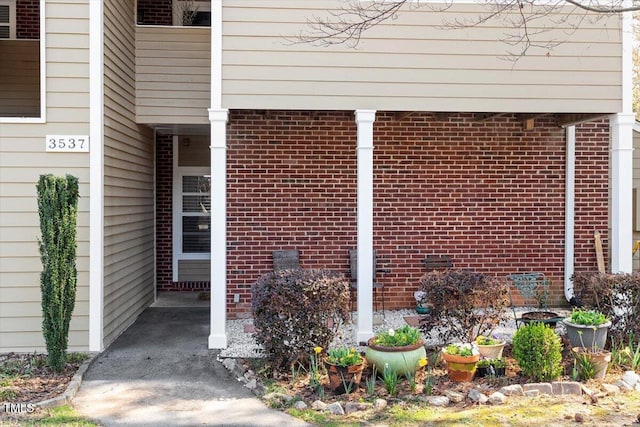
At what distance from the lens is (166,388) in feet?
16.8

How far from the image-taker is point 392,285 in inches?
319

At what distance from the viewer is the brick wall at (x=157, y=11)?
8.88 m

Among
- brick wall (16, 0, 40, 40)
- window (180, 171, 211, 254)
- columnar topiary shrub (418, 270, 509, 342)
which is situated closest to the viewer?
columnar topiary shrub (418, 270, 509, 342)

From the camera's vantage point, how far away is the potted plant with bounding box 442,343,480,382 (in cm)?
496

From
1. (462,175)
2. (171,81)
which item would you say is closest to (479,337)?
(462,175)

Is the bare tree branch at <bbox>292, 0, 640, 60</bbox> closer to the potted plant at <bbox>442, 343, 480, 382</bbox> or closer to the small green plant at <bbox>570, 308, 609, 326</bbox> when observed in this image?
the small green plant at <bbox>570, 308, 609, 326</bbox>

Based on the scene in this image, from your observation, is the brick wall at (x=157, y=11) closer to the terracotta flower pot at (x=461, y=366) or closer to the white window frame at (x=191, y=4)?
the white window frame at (x=191, y=4)

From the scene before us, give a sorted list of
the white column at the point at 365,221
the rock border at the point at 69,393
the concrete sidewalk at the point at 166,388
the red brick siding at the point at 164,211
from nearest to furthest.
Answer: the concrete sidewalk at the point at 166,388 < the rock border at the point at 69,393 < the white column at the point at 365,221 < the red brick siding at the point at 164,211

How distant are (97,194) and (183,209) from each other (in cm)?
338

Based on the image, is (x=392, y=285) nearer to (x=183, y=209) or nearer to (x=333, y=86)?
(x=333, y=86)

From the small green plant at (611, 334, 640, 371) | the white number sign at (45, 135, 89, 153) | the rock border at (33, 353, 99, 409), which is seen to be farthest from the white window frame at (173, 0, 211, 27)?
the small green plant at (611, 334, 640, 371)

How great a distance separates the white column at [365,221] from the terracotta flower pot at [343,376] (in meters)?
1.44

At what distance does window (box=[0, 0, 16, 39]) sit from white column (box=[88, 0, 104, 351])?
4.03 meters

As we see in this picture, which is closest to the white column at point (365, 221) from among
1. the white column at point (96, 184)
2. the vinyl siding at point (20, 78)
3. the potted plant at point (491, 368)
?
the potted plant at point (491, 368)
